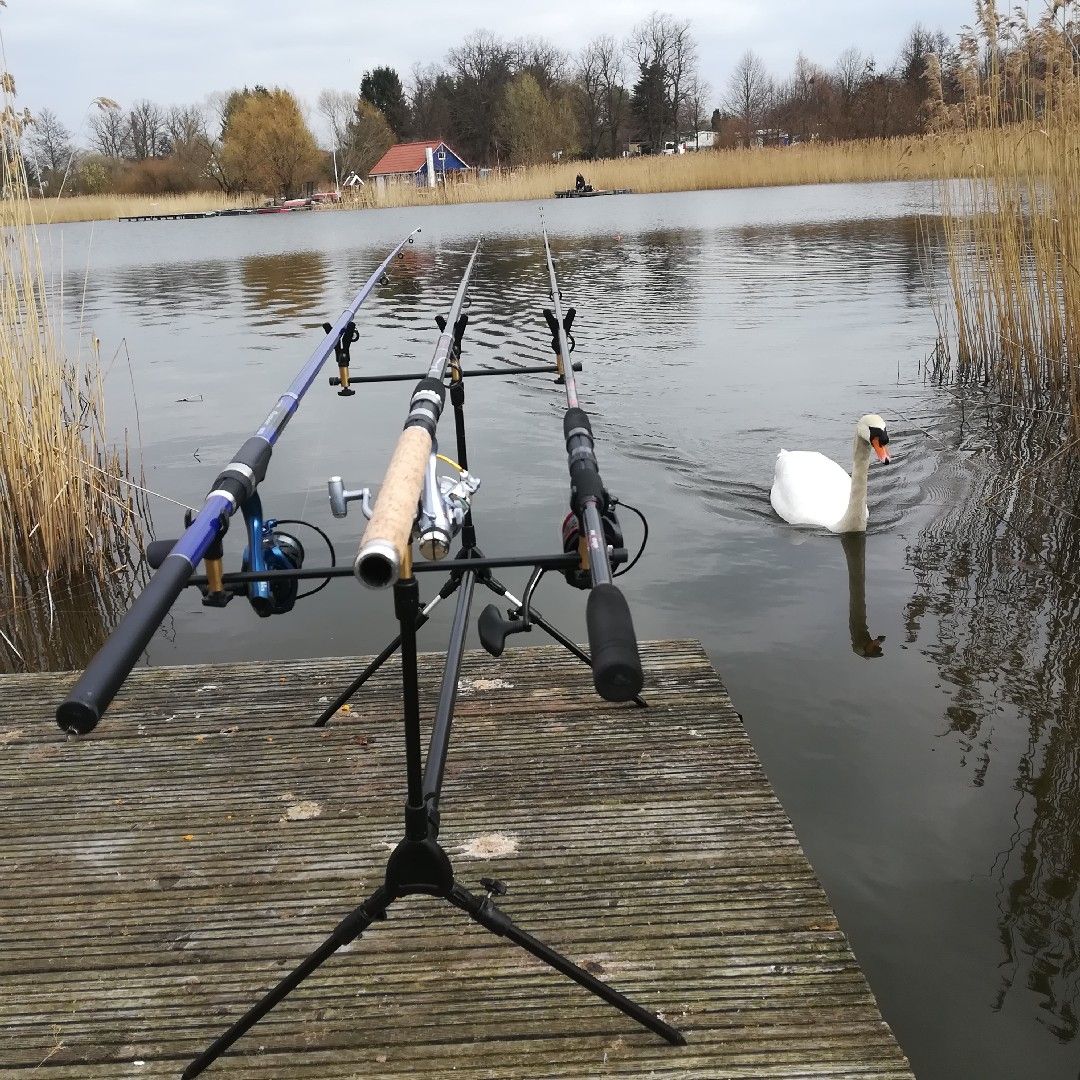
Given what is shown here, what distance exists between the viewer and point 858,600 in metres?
5.18

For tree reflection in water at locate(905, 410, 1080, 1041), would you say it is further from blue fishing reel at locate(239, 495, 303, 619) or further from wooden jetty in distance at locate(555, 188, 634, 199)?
wooden jetty in distance at locate(555, 188, 634, 199)

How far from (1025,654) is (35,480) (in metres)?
4.64

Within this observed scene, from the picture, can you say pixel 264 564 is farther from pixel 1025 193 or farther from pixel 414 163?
pixel 414 163

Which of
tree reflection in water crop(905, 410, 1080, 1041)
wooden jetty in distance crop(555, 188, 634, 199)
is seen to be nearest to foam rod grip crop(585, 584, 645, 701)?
tree reflection in water crop(905, 410, 1080, 1041)

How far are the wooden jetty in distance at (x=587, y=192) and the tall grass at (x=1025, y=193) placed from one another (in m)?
32.1

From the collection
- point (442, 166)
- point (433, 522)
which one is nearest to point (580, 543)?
point (433, 522)

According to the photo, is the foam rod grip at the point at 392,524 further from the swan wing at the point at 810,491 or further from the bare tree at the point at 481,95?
the bare tree at the point at 481,95

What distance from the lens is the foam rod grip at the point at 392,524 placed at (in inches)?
53.7

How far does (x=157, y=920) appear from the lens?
245cm

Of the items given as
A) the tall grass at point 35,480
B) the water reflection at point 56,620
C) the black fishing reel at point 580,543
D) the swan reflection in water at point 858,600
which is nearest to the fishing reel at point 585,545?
the black fishing reel at point 580,543

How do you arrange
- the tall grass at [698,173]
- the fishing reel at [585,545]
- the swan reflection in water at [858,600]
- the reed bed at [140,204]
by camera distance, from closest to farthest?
the fishing reel at [585,545] < the swan reflection in water at [858,600] < the tall grass at [698,173] < the reed bed at [140,204]

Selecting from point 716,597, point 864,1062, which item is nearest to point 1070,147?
point 716,597

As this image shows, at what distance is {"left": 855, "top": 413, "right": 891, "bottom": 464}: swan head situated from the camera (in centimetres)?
581

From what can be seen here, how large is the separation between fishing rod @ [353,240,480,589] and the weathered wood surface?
89cm
